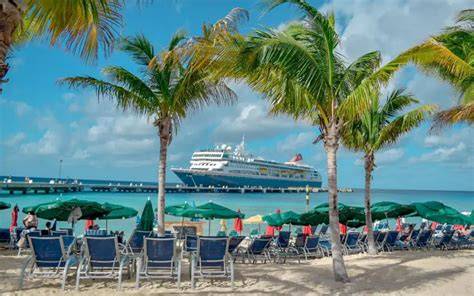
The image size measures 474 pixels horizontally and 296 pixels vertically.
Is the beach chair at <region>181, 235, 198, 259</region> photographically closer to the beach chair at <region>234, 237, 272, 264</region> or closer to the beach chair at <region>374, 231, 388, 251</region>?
the beach chair at <region>234, 237, 272, 264</region>

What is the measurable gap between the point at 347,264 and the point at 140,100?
225 inches

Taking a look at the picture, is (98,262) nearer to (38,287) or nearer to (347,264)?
(38,287)

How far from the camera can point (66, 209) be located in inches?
428

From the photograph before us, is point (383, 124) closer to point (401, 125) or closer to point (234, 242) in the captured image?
point (401, 125)

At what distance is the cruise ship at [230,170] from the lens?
79.9 metres

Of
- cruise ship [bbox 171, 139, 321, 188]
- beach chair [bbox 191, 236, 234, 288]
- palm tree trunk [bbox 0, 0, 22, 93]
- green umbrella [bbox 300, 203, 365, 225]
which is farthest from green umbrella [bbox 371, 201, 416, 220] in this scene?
cruise ship [bbox 171, 139, 321, 188]

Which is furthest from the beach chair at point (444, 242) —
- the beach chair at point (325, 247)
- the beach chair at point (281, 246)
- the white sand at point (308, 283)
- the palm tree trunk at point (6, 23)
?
the palm tree trunk at point (6, 23)

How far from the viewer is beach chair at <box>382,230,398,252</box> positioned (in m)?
12.4

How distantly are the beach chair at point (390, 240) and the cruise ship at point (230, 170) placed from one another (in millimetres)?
66734

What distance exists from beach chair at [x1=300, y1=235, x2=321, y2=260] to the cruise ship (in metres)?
68.0

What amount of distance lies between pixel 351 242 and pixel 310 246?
1502 mm

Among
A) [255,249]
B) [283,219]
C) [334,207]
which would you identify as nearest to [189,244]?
[255,249]

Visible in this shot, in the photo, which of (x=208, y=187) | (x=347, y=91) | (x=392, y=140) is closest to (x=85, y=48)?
(x=347, y=91)

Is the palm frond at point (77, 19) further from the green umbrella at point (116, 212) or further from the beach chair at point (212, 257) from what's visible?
the green umbrella at point (116, 212)
